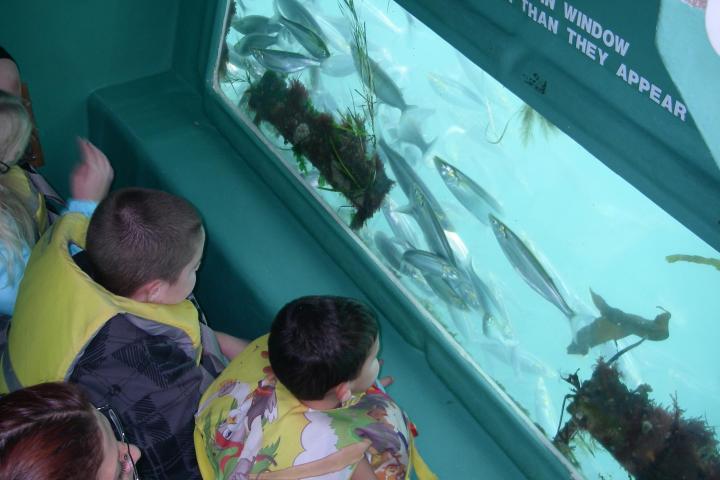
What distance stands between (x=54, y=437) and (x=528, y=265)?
1003 mm

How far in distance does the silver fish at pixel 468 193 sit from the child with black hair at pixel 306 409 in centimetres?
34

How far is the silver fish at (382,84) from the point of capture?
1.98 meters

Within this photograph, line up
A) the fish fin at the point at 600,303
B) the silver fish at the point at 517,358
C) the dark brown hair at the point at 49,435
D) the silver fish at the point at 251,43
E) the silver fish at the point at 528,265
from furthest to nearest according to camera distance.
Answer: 1. the silver fish at the point at 251,43
2. the silver fish at the point at 517,358
3. the silver fish at the point at 528,265
4. the fish fin at the point at 600,303
5. the dark brown hair at the point at 49,435

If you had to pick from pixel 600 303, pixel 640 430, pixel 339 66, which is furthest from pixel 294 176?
pixel 640 430

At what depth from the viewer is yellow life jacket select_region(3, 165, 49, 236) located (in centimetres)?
236

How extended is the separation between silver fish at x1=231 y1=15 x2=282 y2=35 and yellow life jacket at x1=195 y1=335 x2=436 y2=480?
994mm

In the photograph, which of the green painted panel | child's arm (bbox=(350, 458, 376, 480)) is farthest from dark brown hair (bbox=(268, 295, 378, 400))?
the green painted panel

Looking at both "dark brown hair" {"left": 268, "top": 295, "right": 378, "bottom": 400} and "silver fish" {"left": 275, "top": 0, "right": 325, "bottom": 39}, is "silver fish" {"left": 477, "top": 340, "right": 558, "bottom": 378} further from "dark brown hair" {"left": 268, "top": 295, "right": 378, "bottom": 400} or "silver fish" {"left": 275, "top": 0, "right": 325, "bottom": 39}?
"silver fish" {"left": 275, "top": 0, "right": 325, "bottom": 39}

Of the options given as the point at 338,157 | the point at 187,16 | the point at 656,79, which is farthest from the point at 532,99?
the point at 187,16

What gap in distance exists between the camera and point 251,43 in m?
A: 2.57

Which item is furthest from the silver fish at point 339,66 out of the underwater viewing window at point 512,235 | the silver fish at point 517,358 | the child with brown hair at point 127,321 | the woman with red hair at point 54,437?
→ the woman with red hair at point 54,437

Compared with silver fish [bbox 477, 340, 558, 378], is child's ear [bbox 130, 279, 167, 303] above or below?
below

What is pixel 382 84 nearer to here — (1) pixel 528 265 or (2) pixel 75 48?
(1) pixel 528 265

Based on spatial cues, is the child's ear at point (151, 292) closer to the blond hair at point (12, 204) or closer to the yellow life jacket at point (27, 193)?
the blond hair at point (12, 204)
